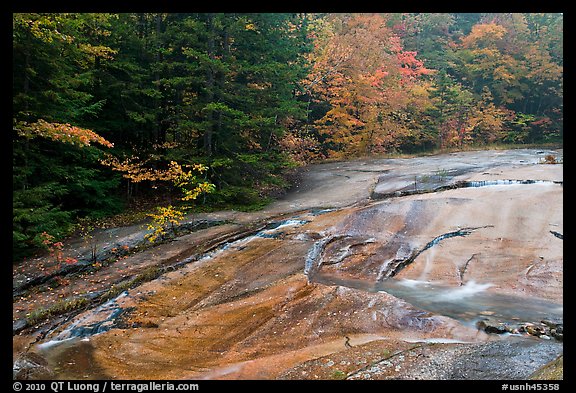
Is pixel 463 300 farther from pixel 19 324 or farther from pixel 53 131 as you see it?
pixel 53 131

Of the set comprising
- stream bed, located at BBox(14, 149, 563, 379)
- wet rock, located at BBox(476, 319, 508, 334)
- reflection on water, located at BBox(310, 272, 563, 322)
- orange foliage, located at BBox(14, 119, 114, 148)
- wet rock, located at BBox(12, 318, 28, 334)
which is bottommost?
reflection on water, located at BBox(310, 272, 563, 322)

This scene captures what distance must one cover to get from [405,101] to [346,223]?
1814 cm

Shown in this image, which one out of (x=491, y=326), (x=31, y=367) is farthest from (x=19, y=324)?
(x=491, y=326)

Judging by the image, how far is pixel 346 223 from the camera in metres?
9.95

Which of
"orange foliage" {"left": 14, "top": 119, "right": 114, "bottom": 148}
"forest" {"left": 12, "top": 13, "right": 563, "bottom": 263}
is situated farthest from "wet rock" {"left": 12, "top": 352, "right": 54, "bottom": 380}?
"orange foliage" {"left": 14, "top": 119, "right": 114, "bottom": 148}

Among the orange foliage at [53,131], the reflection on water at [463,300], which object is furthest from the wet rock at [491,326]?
the orange foliage at [53,131]

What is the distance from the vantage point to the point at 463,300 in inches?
268

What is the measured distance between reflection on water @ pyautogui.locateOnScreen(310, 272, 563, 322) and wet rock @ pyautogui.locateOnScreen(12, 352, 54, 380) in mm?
4268

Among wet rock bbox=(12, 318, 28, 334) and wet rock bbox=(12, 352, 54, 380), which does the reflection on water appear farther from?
wet rock bbox=(12, 318, 28, 334)

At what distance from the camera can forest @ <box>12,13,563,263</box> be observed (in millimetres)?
9727

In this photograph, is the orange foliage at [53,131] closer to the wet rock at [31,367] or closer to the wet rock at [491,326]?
the wet rock at [31,367]

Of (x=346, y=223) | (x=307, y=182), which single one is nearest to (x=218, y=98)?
(x=307, y=182)

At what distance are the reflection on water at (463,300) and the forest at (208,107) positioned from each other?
5.18 metres

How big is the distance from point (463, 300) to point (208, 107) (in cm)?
819
